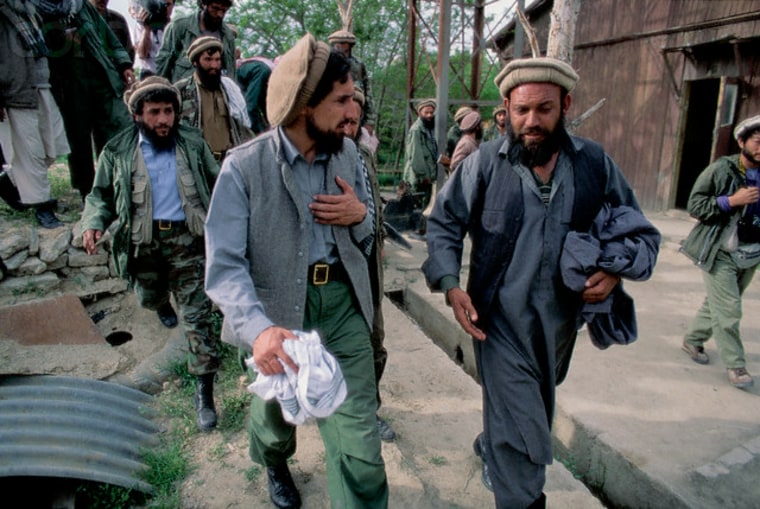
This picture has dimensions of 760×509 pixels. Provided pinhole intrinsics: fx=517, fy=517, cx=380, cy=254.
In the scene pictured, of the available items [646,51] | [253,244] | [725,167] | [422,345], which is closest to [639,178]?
[646,51]

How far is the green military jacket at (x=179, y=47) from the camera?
4703mm

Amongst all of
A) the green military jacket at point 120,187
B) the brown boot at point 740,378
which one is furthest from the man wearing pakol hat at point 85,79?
the brown boot at point 740,378

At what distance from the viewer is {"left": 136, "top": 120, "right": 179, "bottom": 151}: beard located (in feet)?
11.0

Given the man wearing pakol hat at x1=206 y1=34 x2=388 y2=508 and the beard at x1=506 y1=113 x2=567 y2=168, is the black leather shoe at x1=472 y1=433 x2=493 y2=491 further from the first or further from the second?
the beard at x1=506 y1=113 x2=567 y2=168

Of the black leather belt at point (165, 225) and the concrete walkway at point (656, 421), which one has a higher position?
the black leather belt at point (165, 225)

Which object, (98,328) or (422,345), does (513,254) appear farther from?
(98,328)

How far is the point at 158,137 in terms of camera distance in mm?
3373

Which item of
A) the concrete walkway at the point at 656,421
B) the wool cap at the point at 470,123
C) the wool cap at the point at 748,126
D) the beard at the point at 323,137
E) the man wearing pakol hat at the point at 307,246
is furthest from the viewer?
the wool cap at the point at 470,123

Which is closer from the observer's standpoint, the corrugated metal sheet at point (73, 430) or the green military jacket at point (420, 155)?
the corrugated metal sheet at point (73, 430)

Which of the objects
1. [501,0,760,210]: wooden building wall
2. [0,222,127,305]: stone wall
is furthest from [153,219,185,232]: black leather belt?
[501,0,760,210]: wooden building wall

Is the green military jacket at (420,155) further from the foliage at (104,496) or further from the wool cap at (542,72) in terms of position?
the foliage at (104,496)

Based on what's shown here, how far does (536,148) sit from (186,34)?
12.3 ft

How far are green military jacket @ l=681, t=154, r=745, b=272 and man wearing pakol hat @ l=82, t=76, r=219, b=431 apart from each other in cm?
371

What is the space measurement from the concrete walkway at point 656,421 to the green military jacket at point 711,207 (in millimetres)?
995
